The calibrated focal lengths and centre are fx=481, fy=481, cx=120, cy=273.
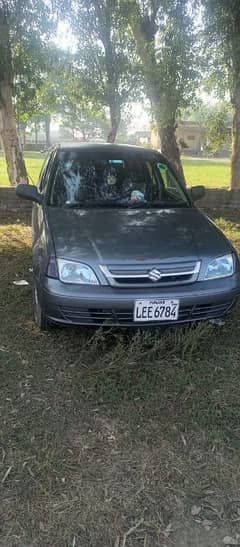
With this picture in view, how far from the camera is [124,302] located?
3.36m

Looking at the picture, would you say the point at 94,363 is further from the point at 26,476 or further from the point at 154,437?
the point at 26,476

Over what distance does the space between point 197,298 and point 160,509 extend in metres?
1.58

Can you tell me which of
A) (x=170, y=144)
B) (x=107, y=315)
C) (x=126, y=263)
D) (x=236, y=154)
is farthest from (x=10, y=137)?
(x=107, y=315)

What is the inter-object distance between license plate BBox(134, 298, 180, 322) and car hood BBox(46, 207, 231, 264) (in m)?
Answer: 0.31

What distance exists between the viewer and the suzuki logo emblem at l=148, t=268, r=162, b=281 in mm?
3418

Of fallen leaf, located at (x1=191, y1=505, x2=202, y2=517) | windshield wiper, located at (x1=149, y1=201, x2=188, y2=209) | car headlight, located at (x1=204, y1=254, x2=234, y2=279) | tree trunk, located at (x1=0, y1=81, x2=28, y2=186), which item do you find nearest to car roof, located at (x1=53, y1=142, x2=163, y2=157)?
windshield wiper, located at (x1=149, y1=201, x2=188, y2=209)

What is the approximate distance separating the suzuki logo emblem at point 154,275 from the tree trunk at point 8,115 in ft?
23.4

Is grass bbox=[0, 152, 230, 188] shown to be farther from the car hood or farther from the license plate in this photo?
the license plate

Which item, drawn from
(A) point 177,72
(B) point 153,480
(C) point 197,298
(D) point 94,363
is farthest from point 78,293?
(A) point 177,72

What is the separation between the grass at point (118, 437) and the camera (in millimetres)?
2195

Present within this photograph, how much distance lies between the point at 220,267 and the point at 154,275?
581mm

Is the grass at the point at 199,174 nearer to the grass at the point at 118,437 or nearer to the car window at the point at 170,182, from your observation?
the car window at the point at 170,182

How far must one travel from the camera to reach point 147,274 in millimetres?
3412

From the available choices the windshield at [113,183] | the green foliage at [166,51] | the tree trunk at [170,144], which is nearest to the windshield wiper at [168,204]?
the windshield at [113,183]
